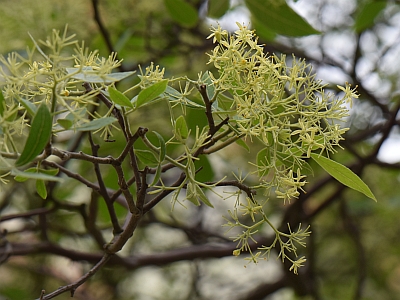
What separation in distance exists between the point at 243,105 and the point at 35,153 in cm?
16

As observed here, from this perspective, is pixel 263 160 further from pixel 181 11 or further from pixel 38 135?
pixel 181 11

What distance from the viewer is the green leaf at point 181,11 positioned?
109 cm

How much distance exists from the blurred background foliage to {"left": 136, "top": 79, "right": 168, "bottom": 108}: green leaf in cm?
52

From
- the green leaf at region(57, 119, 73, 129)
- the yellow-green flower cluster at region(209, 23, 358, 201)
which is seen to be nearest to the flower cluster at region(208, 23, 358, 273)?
the yellow-green flower cluster at region(209, 23, 358, 201)

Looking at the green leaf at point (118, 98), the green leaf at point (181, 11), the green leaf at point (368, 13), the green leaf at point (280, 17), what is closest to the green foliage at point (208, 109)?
the green leaf at point (118, 98)

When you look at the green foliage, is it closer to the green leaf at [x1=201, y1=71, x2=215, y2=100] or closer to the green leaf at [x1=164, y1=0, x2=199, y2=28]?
the green leaf at [x1=201, y1=71, x2=215, y2=100]

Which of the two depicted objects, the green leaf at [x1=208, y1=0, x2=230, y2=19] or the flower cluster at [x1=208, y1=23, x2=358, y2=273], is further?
the green leaf at [x1=208, y1=0, x2=230, y2=19]

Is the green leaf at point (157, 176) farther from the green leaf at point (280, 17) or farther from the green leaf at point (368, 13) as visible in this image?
the green leaf at point (368, 13)

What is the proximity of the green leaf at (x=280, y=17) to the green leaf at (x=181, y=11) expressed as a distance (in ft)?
0.68

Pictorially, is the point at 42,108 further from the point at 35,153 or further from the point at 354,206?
the point at 354,206

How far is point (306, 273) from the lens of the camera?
114 centimetres

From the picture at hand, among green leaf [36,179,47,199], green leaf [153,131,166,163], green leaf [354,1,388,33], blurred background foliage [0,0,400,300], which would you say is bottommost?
blurred background foliage [0,0,400,300]

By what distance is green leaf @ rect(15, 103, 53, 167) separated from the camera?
0.34 m

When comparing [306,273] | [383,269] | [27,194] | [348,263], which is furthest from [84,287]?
[383,269]
